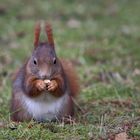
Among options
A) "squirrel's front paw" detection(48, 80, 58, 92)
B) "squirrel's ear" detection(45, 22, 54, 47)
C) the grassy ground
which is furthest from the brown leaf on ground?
"squirrel's ear" detection(45, 22, 54, 47)

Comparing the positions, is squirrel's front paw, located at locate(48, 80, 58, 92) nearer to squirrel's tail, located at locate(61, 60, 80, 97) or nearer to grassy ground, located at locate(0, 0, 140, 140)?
grassy ground, located at locate(0, 0, 140, 140)

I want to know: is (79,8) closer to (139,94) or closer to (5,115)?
(139,94)

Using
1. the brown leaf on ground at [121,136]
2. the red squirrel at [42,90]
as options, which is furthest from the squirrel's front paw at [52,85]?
the brown leaf on ground at [121,136]

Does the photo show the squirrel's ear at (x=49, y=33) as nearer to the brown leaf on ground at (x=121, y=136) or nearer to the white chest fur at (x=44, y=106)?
the white chest fur at (x=44, y=106)

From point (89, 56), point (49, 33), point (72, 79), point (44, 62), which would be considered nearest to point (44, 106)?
point (44, 62)

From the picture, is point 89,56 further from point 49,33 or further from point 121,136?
point 121,136
